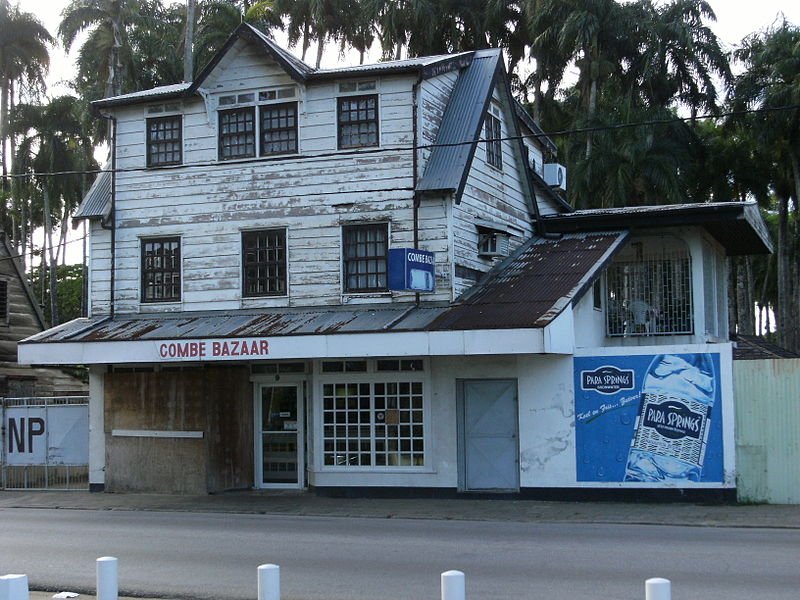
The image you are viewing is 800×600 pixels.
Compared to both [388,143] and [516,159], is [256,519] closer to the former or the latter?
[388,143]

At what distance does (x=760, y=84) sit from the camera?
3959cm

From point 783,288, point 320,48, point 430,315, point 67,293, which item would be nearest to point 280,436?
point 430,315

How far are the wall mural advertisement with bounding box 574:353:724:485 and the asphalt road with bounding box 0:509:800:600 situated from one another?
2819 mm

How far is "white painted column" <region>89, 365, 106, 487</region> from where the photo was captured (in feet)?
75.3

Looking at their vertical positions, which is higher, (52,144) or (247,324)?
(52,144)

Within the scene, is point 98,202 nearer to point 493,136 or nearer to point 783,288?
point 493,136

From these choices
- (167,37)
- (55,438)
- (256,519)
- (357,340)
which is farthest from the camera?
(167,37)

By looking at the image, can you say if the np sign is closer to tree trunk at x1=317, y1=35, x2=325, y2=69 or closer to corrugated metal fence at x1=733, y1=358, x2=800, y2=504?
corrugated metal fence at x1=733, y1=358, x2=800, y2=504

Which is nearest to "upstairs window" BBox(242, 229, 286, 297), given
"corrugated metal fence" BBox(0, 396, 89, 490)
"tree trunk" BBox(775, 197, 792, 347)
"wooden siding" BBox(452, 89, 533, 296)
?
"wooden siding" BBox(452, 89, 533, 296)

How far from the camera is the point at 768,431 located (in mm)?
18109

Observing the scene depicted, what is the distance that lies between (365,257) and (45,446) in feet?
29.4

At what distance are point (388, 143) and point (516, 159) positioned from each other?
16.2ft

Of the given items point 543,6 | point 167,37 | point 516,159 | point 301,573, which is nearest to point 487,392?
point 516,159

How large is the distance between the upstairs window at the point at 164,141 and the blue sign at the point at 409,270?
6368 millimetres
